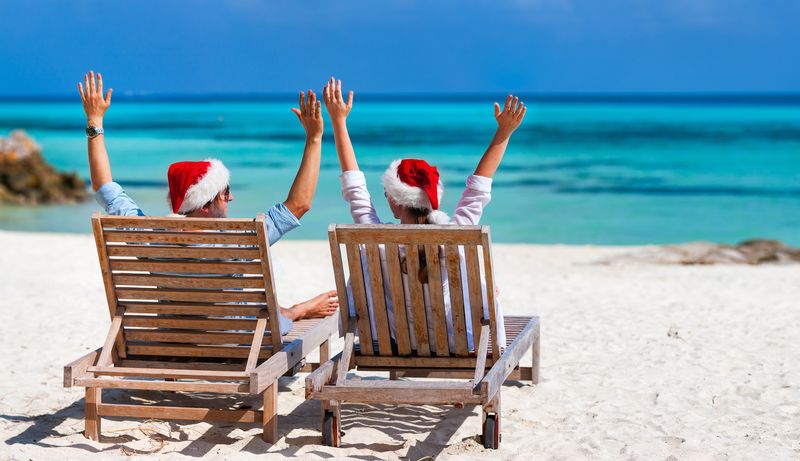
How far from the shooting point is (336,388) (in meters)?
3.94

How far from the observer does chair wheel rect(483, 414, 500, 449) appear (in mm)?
4125

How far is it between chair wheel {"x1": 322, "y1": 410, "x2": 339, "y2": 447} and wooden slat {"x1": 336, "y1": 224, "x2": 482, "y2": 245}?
76cm

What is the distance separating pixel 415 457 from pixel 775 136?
147 ft

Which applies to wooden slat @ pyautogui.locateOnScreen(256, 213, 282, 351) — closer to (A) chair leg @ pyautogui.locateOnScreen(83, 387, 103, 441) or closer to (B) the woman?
(B) the woman

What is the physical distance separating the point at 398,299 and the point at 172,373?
0.96 metres

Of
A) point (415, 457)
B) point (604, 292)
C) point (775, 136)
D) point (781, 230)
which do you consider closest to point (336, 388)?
point (415, 457)

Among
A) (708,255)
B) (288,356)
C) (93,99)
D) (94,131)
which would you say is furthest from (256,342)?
(708,255)

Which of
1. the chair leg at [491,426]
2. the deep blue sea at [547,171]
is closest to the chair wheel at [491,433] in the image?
the chair leg at [491,426]

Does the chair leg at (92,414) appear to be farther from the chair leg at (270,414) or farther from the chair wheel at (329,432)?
the chair wheel at (329,432)

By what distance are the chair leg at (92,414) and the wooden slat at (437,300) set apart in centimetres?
142

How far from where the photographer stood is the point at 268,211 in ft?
13.8

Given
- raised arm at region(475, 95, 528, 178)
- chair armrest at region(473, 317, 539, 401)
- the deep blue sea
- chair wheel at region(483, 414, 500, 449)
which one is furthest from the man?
the deep blue sea

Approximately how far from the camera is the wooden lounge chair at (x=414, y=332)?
3.87m

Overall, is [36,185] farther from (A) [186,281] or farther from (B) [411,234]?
(B) [411,234]
